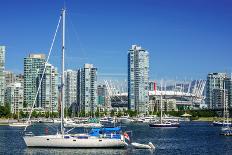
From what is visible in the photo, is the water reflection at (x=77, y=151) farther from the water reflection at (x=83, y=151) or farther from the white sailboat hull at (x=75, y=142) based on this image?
the white sailboat hull at (x=75, y=142)

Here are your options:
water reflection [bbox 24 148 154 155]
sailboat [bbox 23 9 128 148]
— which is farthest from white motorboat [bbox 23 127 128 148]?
water reflection [bbox 24 148 154 155]

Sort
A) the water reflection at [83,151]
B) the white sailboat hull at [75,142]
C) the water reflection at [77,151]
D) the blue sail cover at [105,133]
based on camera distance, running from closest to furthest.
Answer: the water reflection at [83,151] → the water reflection at [77,151] → the white sailboat hull at [75,142] → the blue sail cover at [105,133]

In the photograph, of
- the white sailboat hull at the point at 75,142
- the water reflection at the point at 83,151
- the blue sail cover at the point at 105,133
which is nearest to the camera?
the water reflection at the point at 83,151

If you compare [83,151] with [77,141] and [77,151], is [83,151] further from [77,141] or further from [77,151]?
[77,141]

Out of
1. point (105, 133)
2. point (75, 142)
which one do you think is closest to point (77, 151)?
point (75, 142)

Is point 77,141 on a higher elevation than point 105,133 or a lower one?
lower

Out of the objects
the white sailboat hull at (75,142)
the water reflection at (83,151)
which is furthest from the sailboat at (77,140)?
the water reflection at (83,151)

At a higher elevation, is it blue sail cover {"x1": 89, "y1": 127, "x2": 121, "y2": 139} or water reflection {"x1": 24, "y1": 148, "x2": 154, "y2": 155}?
blue sail cover {"x1": 89, "y1": 127, "x2": 121, "y2": 139}

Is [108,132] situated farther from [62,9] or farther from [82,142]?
[62,9]

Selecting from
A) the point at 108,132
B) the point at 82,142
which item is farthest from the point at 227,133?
the point at 82,142

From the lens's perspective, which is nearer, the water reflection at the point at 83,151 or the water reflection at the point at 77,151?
the water reflection at the point at 83,151

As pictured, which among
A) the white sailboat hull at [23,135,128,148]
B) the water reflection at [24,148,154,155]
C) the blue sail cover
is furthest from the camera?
the blue sail cover

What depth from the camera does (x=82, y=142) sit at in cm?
6494

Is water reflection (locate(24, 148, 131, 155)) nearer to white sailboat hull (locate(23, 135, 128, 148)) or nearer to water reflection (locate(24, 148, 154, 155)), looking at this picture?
water reflection (locate(24, 148, 154, 155))
